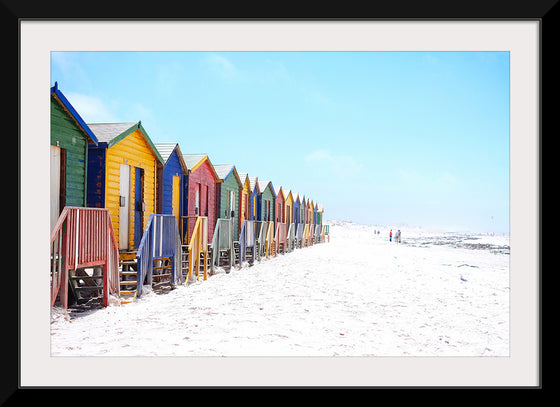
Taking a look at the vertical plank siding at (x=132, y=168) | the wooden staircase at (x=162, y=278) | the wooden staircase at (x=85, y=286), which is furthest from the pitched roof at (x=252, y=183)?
the wooden staircase at (x=85, y=286)

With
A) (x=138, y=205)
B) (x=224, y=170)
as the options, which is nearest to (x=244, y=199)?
(x=224, y=170)

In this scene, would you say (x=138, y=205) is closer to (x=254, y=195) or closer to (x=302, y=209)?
(x=254, y=195)

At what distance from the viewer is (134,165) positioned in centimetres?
1056

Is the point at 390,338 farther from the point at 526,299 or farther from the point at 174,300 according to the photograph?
the point at 174,300

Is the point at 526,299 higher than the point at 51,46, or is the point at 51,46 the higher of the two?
the point at 51,46

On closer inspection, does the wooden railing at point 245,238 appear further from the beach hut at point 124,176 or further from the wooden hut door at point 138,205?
the wooden hut door at point 138,205

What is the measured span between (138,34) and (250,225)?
12.3 meters

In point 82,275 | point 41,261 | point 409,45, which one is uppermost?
point 409,45

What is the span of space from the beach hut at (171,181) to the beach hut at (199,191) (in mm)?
293

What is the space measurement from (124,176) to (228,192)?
8.29 meters

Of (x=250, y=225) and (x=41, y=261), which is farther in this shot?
(x=250, y=225)

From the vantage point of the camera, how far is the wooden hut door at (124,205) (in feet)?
32.7

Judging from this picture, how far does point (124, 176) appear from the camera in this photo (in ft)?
33.1
